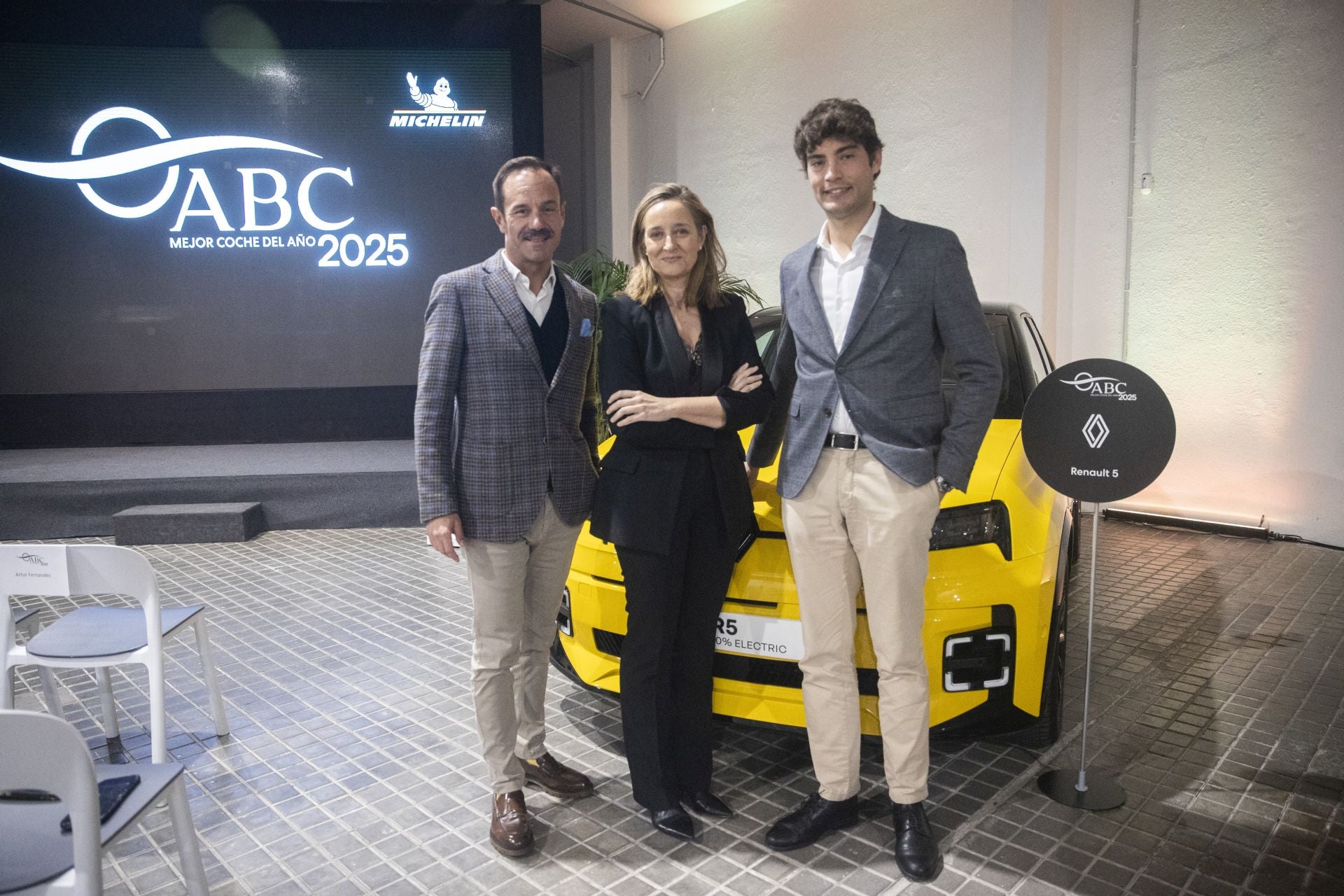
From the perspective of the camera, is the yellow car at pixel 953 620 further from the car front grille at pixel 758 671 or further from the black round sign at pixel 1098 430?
the black round sign at pixel 1098 430

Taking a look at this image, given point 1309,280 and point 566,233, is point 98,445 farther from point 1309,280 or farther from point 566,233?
point 1309,280

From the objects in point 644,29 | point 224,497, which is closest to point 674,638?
point 224,497

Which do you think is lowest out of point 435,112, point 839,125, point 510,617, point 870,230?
point 510,617

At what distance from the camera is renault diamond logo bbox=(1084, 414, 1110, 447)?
8.20 feet

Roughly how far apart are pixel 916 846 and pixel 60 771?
1832 millimetres

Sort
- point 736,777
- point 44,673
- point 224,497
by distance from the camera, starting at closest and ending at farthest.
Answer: point 736,777 < point 44,673 < point 224,497

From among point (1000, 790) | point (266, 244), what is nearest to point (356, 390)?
point (266, 244)

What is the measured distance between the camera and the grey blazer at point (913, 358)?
2.21 metres

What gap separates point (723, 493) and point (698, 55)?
24.0 ft

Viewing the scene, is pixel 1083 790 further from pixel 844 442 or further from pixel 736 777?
pixel 844 442

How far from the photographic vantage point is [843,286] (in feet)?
7.56

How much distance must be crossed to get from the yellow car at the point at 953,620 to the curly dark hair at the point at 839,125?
3.08ft

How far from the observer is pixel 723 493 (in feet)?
7.68

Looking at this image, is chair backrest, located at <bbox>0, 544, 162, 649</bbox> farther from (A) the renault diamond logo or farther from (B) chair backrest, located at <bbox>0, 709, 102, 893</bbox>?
(A) the renault diamond logo
